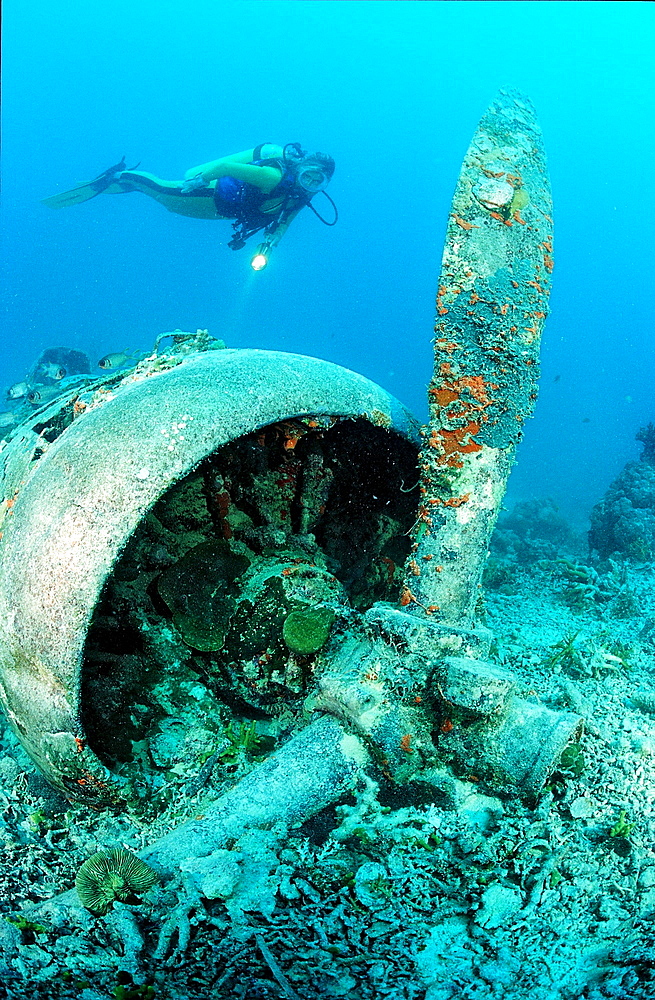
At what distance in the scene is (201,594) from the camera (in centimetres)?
280

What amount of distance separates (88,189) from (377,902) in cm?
2069

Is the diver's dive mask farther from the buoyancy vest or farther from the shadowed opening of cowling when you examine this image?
the shadowed opening of cowling

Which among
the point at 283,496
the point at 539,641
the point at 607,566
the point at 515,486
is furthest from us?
the point at 515,486

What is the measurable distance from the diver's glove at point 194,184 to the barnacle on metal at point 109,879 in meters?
14.0

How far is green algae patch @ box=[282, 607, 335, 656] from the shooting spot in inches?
103

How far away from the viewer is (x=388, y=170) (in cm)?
10738

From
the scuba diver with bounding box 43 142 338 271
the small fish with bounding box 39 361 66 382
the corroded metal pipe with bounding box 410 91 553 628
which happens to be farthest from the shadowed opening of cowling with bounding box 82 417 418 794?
the scuba diver with bounding box 43 142 338 271

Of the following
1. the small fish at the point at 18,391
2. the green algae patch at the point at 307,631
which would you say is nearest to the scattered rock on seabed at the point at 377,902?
the green algae patch at the point at 307,631

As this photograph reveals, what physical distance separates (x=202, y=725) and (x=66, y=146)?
136 metres

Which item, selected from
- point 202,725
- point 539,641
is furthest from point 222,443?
point 539,641

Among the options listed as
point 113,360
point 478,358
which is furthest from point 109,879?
point 113,360

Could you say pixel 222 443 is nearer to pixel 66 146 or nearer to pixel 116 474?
pixel 116 474

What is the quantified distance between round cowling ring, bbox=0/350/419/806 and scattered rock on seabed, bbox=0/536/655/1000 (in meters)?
0.46

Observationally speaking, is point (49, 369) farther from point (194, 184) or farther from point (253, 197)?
point (253, 197)
